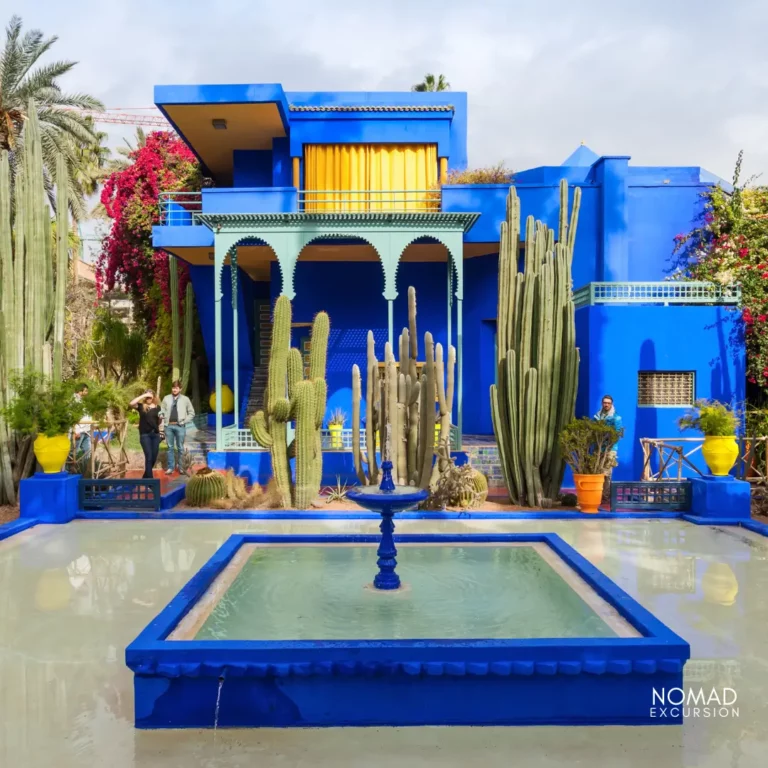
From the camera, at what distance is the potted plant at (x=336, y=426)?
12789 millimetres

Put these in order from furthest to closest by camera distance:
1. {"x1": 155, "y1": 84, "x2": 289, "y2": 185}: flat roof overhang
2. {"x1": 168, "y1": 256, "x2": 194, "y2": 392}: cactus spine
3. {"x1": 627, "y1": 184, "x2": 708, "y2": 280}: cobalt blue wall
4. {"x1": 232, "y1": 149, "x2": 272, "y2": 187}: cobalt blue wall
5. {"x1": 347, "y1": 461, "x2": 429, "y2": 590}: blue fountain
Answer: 1. {"x1": 168, "y1": 256, "x2": 194, "y2": 392}: cactus spine
2. {"x1": 232, "y1": 149, "x2": 272, "y2": 187}: cobalt blue wall
3. {"x1": 627, "y1": 184, "x2": 708, "y2": 280}: cobalt blue wall
4. {"x1": 155, "y1": 84, "x2": 289, "y2": 185}: flat roof overhang
5. {"x1": 347, "y1": 461, "x2": 429, "y2": 590}: blue fountain

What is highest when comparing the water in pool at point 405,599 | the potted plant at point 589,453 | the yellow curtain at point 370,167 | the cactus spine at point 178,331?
the yellow curtain at point 370,167

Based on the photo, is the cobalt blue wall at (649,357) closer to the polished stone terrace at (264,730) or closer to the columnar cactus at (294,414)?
the polished stone terrace at (264,730)

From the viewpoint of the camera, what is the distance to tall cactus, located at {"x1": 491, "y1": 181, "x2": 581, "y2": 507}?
10.6m

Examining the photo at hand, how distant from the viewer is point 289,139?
16562 mm

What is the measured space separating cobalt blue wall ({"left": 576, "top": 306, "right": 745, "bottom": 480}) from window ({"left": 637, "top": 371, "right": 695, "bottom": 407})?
0.42 feet

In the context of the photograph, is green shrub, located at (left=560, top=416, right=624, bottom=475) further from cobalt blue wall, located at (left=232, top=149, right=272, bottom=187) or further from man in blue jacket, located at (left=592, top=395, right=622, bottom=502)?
cobalt blue wall, located at (left=232, top=149, right=272, bottom=187)

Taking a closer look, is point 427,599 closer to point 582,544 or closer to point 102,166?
point 582,544

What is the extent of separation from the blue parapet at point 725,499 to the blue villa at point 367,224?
2.91m

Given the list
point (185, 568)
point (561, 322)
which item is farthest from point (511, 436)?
point (185, 568)

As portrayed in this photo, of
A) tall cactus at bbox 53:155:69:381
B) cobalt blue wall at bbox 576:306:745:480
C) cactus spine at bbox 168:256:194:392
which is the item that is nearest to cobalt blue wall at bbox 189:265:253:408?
cactus spine at bbox 168:256:194:392

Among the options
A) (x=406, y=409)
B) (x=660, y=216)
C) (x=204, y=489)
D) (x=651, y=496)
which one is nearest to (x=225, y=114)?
(x=204, y=489)

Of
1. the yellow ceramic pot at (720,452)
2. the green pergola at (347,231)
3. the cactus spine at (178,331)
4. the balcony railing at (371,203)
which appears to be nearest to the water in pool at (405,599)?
the yellow ceramic pot at (720,452)

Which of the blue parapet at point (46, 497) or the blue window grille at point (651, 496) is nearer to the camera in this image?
the blue parapet at point (46, 497)
